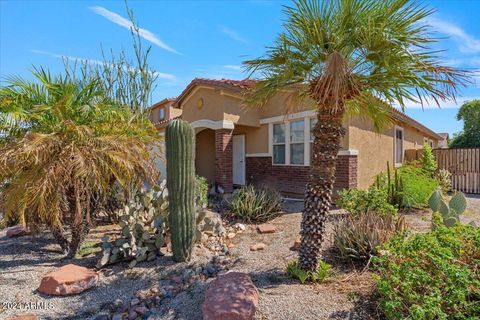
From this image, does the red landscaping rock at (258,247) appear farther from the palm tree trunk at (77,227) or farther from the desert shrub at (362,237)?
the palm tree trunk at (77,227)

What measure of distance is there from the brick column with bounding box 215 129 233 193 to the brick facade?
4.91 ft

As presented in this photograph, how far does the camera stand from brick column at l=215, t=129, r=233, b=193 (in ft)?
37.1

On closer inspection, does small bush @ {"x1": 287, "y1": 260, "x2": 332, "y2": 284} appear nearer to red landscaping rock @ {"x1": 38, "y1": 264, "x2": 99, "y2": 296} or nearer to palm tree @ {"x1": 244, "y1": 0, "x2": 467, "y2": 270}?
palm tree @ {"x1": 244, "y1": 0, "x2": 467, "y2": 270}

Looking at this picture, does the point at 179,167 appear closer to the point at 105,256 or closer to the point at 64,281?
the point at 105,256

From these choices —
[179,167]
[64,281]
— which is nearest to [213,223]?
[179,167]

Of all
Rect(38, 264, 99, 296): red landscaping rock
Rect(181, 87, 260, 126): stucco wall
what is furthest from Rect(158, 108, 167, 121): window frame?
Rect(38, 264, 99, 296): red landscaping rock

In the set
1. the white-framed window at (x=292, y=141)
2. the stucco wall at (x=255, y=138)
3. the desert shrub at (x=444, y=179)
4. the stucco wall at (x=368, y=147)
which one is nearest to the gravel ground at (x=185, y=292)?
the white-framed window at (x=292, y=141)

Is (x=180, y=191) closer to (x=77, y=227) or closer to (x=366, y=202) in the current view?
(x=77, y=227)

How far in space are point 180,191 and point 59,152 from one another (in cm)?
227

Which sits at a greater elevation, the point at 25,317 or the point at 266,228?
the point at 266,228

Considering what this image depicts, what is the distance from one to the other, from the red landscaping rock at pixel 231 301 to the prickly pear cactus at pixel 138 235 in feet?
7.09

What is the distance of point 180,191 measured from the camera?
208 inches

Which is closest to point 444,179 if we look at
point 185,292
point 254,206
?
point 254,206

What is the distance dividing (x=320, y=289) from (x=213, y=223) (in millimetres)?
3235
